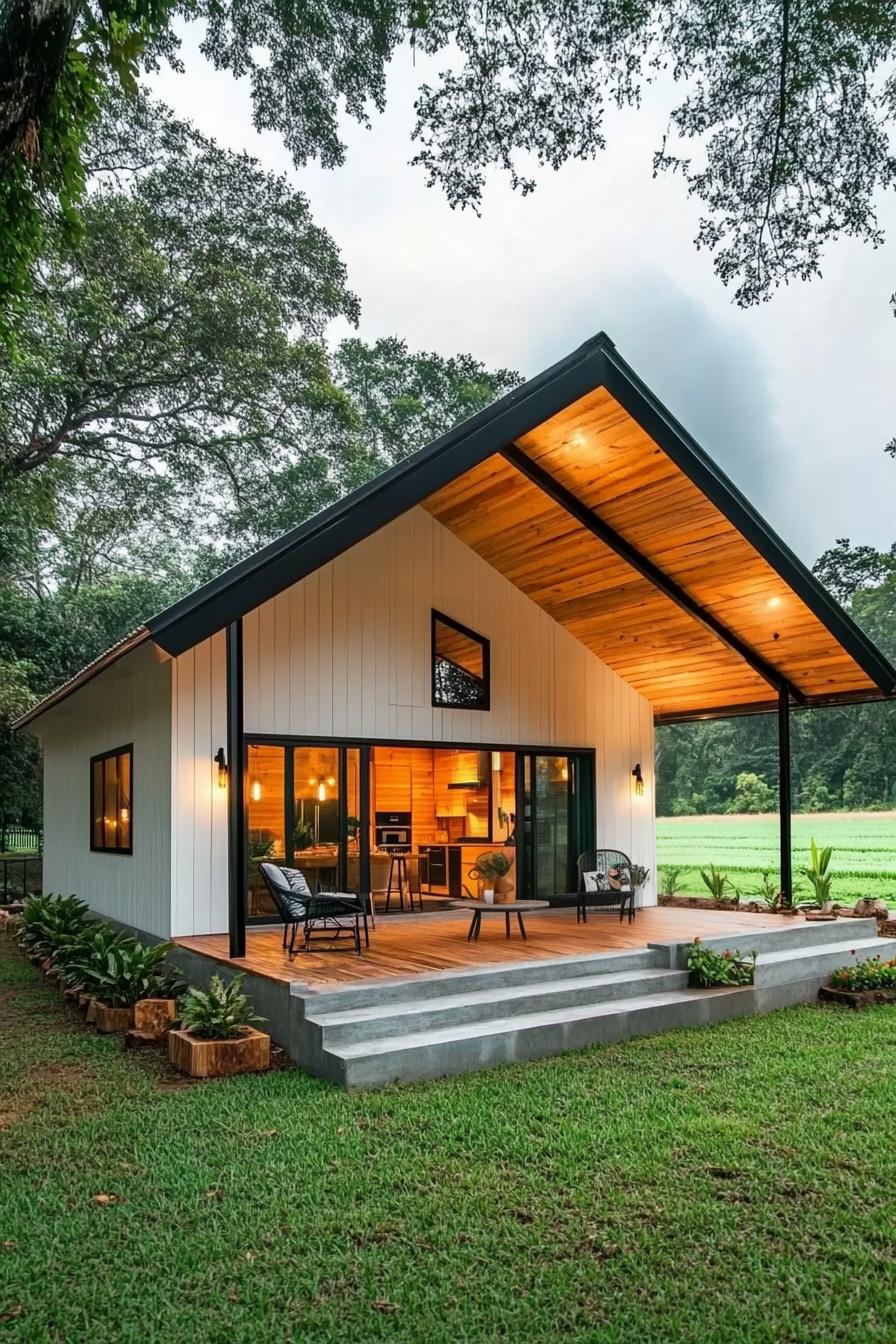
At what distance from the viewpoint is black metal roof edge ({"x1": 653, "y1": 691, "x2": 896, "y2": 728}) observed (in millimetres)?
10305

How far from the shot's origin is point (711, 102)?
5.97 metres

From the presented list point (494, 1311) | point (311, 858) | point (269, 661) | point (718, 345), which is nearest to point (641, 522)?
point (269, 661)

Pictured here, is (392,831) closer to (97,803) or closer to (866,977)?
(97,803)

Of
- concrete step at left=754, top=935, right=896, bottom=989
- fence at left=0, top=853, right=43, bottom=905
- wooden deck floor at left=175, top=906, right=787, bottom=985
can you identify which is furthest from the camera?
→ fence at left=0, top=853, right=43, bottom=905

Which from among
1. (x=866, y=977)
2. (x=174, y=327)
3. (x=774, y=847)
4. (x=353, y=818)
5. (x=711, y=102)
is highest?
(x=174, y=327)

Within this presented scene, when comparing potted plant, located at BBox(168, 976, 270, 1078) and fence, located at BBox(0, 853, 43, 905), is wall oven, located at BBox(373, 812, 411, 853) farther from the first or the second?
potted plant, located at BBox(168, 976, 270, 1078)

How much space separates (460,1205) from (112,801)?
7.72 m

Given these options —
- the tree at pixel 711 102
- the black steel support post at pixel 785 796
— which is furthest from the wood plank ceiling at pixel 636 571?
the tree at pixel 711 102

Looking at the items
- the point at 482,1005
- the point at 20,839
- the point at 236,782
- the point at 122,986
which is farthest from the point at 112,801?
the point at 20,839

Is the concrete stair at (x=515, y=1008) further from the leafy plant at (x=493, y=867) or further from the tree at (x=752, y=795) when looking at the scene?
the tree at (x=752, y=795)

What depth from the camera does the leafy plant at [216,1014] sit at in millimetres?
5867

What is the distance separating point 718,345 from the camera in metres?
42.6

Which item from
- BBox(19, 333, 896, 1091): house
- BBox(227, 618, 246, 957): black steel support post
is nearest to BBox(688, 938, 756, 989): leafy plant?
BBox(19, 333, 896, 1091): house

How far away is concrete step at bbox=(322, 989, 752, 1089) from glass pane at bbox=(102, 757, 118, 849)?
5626mm
